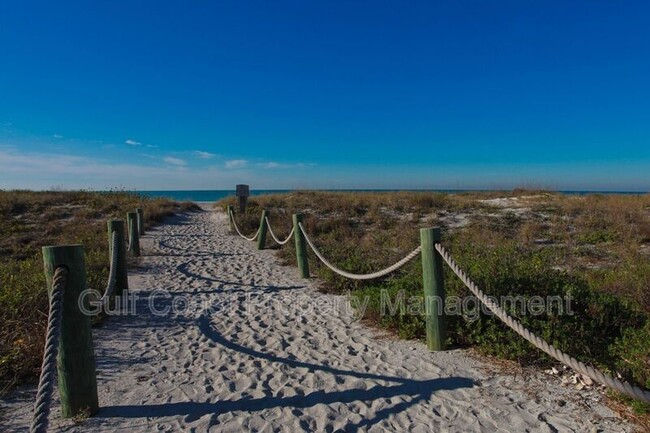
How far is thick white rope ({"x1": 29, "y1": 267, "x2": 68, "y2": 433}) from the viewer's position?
1.93 meters

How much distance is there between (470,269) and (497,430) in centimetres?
204

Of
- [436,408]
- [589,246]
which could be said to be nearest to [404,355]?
[436,408]

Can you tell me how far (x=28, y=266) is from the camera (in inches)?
247

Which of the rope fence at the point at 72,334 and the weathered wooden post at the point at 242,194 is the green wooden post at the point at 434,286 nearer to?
the rope fence at the point at 72,334

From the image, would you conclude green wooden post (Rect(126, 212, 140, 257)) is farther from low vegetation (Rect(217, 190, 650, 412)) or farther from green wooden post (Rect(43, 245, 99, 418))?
green wooden post (Rect(43, 245, 99, 418))

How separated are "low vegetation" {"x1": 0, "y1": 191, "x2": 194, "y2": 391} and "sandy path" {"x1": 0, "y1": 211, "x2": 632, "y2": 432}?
1.43 ft

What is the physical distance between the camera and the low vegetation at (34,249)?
3297 mm

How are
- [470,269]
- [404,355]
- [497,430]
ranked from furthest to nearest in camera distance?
[470,269] < [404,355] < [497,430]

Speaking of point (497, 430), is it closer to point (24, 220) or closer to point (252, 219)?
point (252, 219)

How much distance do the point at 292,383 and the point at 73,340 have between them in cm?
159

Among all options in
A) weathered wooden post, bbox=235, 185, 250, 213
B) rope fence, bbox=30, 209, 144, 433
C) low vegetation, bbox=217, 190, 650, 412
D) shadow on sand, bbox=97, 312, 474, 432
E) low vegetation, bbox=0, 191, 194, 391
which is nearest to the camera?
rope fence, bbox=30, 209, 144, 433

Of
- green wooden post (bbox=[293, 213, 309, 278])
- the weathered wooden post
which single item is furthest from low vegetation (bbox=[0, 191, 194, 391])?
the weathered wooden post

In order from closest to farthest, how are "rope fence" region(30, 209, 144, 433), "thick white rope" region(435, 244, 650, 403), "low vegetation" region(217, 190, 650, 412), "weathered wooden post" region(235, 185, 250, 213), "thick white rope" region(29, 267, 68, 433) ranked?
"thick white rope" region(435, 244, 650, 403), "thick white rope" region(29, 267, 68, 433), "rope fence" region(30, 209, 144, 433), "low vegetation" region(217, 190, 650, 412), "weathered wooden post" region(235, 185, 250, 213)

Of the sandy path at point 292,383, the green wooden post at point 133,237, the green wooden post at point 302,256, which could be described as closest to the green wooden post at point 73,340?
the sandy path at point 292,383
